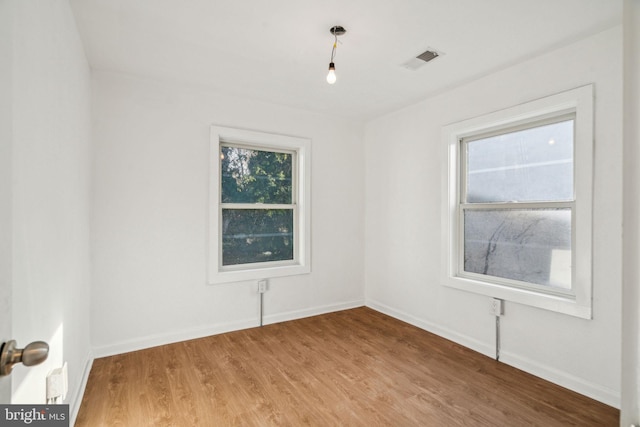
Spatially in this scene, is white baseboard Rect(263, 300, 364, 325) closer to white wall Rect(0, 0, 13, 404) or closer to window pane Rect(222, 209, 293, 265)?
window pane Rect(222, 209, 293, 265)

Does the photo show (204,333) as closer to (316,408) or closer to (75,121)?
(316,408)

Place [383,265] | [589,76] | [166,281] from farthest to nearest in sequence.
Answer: [383,265] → [166,281] → [589,76]

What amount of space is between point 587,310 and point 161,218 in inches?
138

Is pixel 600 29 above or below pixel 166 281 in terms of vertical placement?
above

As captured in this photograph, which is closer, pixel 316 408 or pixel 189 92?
pixel 316 408

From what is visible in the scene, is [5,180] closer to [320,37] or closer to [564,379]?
[320,37]

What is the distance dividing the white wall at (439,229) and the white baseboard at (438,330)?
12 millimetres

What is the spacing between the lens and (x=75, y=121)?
2.15m

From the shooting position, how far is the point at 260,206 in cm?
375

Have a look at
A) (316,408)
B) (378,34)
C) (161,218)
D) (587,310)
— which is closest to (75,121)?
(161,218)


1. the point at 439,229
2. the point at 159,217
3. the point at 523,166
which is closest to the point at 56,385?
the point at 159,217

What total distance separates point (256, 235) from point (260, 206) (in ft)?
1.10

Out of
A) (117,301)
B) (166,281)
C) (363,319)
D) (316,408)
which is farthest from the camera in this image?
(363,319)

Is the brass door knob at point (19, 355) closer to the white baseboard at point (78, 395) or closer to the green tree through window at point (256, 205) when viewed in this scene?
the white baseboard at point (78, 395)
